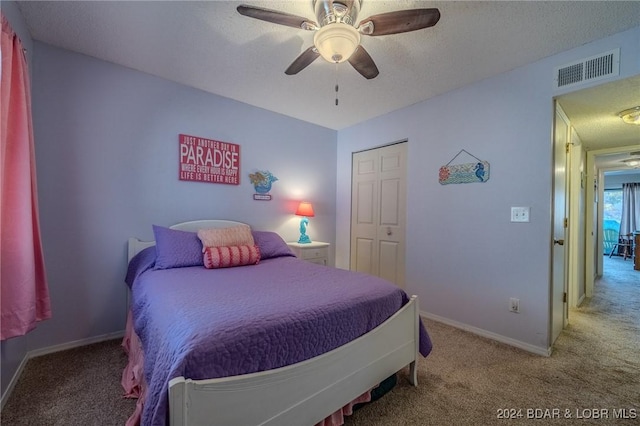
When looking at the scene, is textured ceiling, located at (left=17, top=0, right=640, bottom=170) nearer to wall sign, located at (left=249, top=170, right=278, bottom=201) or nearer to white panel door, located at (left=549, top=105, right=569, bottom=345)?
white panel door, located at (left=549, top=105, right=569, bottom=345)

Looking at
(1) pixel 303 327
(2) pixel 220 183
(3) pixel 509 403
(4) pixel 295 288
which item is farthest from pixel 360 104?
(3) pixel 509 403

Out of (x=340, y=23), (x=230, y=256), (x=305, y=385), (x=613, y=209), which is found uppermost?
(x=340, y=23)

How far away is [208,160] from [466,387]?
288 cm

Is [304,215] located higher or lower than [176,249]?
higher

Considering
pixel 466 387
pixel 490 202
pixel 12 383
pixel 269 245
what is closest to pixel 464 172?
pixel 490 202

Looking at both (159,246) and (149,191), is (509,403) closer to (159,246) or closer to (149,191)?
(159,246)

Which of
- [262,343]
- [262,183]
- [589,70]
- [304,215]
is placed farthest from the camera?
[304,215]

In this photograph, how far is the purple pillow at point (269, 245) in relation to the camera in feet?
8.52

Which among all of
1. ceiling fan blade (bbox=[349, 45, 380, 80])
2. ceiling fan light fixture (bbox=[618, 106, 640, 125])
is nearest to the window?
ceiling fan light fixture (bbox=[618, 106, 640, 125])

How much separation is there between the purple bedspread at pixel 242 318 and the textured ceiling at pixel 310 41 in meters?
1.70

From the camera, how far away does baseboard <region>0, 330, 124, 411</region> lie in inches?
61.2

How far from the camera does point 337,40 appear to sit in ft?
4.72

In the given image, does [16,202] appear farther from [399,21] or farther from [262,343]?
[399,21]

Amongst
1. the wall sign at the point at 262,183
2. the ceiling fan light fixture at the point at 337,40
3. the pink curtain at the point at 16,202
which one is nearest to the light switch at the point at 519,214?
the ceiling fan light fixture at the point at 337,40
